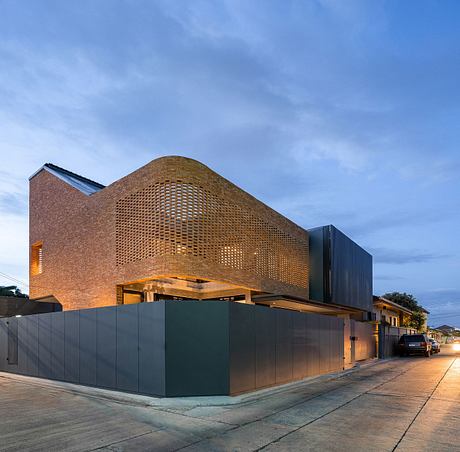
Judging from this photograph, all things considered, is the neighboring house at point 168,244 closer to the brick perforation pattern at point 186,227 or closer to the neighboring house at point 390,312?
the brick perforation pattern at point 186,227

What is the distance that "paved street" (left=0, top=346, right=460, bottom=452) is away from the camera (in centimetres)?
737

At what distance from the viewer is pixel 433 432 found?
27.0 ft

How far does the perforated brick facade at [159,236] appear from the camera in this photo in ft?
62.7

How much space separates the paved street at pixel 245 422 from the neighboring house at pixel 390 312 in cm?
3184

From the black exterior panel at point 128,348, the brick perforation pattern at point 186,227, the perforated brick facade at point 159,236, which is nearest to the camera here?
the black exterior panel at point 128,348

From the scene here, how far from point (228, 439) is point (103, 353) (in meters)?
7.01

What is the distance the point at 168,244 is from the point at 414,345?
23221mm

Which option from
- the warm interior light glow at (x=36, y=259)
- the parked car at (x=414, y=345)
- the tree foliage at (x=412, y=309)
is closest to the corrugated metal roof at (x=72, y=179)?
the warm interior light glow at (x=36, y=259)

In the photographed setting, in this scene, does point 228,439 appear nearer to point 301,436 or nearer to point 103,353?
point 301,436

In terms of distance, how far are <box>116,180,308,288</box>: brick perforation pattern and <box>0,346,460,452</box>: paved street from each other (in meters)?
7.60

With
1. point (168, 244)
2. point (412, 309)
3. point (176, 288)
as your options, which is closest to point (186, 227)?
point (168, 244)

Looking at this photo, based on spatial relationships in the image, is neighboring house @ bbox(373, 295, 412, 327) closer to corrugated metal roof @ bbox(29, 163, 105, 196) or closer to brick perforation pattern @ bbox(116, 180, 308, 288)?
brick perforation pattern @ bbox(116, 180, 308, 288)

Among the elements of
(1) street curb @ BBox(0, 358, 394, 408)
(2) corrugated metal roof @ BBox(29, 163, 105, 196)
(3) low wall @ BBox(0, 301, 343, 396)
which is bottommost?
(1) street curb @ BBox(0, 358, 394, 408)

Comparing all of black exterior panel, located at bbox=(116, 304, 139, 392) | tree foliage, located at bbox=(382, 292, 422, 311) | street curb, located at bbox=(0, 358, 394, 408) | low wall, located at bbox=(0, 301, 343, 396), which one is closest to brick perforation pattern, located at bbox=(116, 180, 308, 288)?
low wall, located at bbox=(0, 301, 343, 396)
